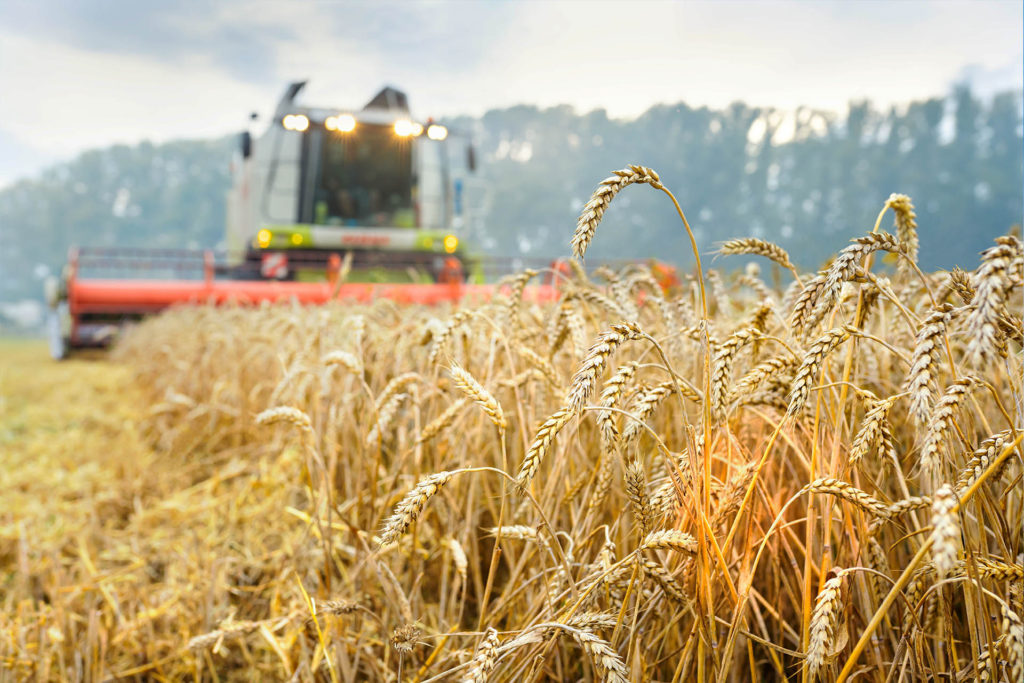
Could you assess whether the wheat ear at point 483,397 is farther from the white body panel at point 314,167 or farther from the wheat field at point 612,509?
the white body panel at point 314,167

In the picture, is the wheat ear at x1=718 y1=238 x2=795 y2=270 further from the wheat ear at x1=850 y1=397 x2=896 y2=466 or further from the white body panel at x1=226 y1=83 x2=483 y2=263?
the white body panel at x1=226 y1=83 x2=483 y2=263

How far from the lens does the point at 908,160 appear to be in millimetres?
57906

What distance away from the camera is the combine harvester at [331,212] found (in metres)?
9.30

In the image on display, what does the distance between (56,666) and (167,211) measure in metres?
106

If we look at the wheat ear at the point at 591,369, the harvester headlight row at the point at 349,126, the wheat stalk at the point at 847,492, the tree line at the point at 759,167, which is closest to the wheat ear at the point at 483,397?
the wheat ear at the point at 591,369

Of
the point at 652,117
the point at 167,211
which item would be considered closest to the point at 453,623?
the point at 652,117

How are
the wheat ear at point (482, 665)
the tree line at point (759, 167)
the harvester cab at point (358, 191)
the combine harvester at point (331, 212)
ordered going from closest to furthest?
1. the wheat ear at point (482, 665)
2. the combine harvester at point (331, 212)
3. the harvester cab at point (358, 191)
4. the tree line at point (759, 167)

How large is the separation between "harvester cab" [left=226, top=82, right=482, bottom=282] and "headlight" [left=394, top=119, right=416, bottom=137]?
0.04ft

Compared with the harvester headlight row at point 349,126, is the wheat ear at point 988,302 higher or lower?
lower

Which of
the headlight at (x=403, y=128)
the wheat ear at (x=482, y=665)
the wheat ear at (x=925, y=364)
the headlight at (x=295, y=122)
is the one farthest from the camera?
the headlight at (x=403, y=128)

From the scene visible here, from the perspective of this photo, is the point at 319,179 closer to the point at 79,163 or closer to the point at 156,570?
the point at 156,570

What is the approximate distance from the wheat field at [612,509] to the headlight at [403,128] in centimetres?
719

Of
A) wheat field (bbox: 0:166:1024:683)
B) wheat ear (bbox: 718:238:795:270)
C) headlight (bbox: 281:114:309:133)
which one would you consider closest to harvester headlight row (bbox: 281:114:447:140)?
headlight (bbox: 281:114:309:133)

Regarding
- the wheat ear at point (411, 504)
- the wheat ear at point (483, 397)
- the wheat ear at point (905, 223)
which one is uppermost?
the wheat ear at point (905, 223)
